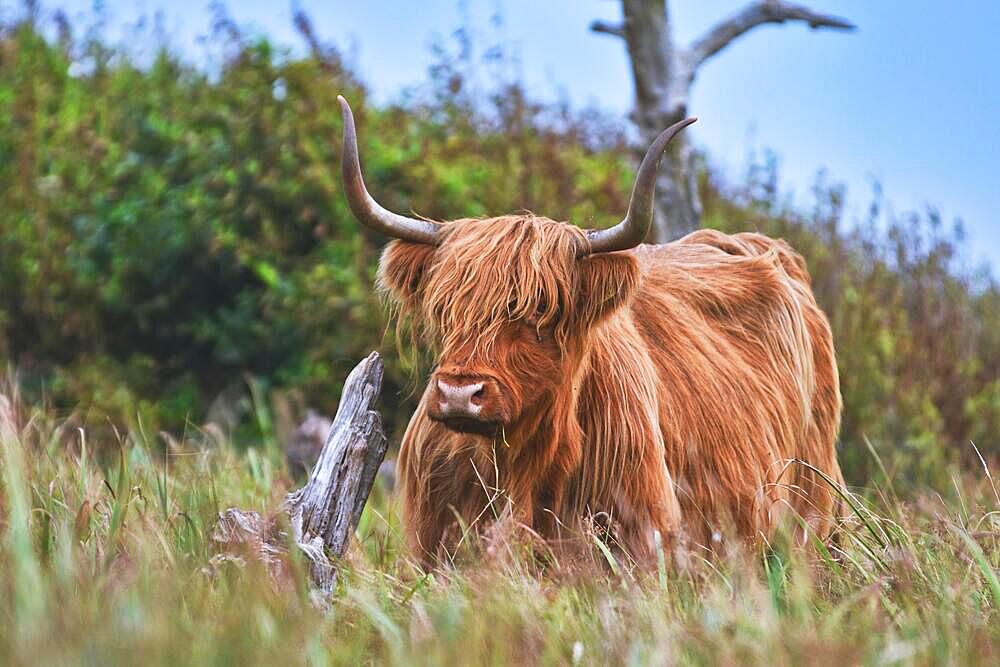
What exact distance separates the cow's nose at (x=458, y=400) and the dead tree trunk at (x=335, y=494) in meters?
0.20

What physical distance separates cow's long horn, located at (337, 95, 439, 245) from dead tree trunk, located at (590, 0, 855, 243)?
131 inches

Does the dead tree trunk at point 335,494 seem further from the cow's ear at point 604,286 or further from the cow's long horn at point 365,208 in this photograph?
the cow's ear at point 604,286

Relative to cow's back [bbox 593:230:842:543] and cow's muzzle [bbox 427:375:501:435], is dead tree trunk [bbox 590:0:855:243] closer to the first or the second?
cow's back [bbox 593:230:842:543]

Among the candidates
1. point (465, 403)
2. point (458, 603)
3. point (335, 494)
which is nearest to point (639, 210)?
point (465, 403)

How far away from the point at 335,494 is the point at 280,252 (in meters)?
4.80

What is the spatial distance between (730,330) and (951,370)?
4.17 metres

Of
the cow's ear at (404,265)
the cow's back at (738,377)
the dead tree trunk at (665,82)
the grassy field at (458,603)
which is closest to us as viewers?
the grassy field at (458,603)

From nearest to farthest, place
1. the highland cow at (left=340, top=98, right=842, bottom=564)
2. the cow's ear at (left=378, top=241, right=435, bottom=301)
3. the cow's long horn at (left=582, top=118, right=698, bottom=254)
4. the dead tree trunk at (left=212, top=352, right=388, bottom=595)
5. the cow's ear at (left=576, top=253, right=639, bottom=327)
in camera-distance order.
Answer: the dead tree trunk at (left=212, top=352, right=388, bottom=595), the cow's long horn at (left=582, top=118, right=698, bottom=254), the highland cow at (left=340, top=98, right=842, bottom=564), the cow's ear at (left=576, top=253, right=639, bottom=327), the cow's ear at (left=378, top=241, right=435, bottom=301)

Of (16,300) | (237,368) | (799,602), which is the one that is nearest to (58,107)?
(16,300)

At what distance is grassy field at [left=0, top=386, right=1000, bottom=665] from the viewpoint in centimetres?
237

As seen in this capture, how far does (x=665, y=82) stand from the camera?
24.5 ft

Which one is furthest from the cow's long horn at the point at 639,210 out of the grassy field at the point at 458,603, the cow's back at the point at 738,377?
the grassy field at the point at 458,603

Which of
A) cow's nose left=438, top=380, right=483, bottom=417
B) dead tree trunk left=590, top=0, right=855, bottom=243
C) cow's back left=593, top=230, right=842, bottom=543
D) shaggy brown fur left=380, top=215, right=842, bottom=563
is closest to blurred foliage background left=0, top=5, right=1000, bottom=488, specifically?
dead tree trunk left=590, top=0, right=855, bottom=243

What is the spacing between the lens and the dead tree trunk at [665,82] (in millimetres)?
7434
